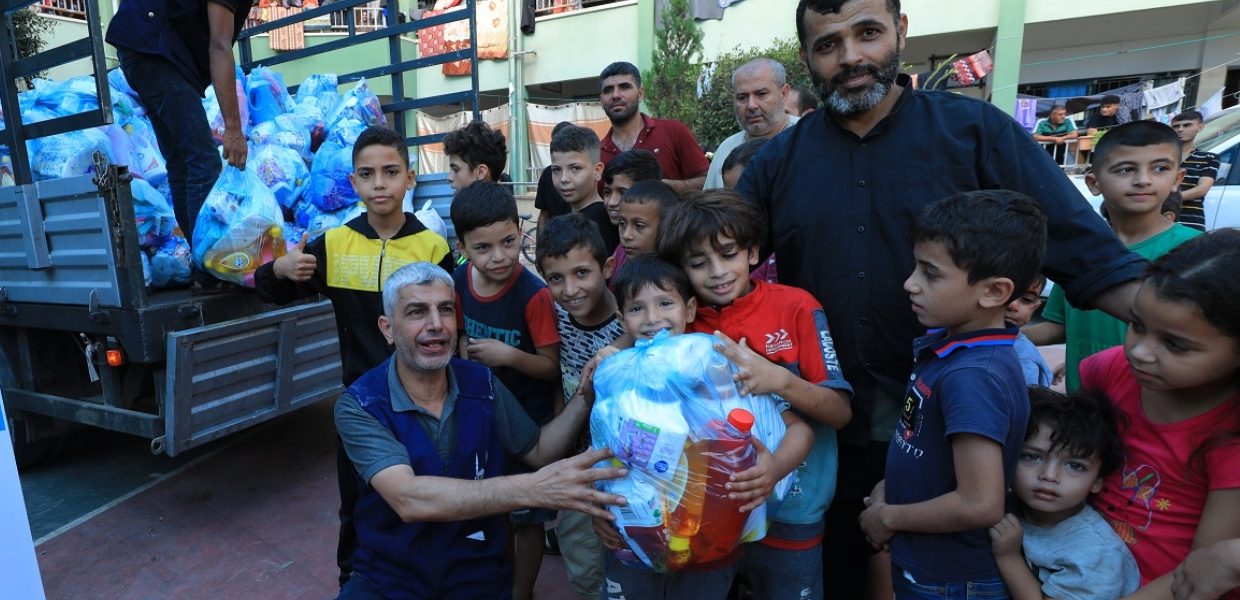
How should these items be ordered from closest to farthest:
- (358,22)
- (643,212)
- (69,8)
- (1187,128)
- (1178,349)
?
1. (1178,349)
2. (643,212)
3. (1187,128)
4. (69,8)
5. (358,22)

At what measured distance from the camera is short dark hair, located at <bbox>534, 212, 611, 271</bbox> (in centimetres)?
222

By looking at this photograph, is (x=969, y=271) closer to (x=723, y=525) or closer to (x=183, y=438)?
(x=723, y=525)

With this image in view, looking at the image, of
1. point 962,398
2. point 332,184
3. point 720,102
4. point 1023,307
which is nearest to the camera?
point 962,398

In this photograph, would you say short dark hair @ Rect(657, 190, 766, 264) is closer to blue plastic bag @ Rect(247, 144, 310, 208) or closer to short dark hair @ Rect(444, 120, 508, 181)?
short dark hair @ Rect(444, 120, 508, 181)

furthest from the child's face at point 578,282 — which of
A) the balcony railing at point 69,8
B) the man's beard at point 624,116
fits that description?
the balcony railing at point 69,8

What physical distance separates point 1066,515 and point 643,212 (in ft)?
4.93

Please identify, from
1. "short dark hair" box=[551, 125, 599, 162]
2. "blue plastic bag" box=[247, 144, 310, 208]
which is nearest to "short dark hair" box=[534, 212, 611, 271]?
"short dark hair" box=[551, 125, 599, 162]

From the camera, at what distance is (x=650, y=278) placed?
5.72 ft

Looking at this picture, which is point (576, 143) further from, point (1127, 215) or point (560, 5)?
point (560, 5)

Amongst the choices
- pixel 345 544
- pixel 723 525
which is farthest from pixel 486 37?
pixel 723 525

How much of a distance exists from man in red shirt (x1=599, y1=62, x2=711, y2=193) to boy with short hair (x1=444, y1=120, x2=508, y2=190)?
2.24ft

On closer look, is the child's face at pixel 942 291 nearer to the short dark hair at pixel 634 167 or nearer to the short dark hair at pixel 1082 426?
the short dark hair at pixel 1082 426

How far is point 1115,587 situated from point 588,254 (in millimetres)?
1557

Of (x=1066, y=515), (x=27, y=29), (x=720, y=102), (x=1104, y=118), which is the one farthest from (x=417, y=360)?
(x=1104, y=118)
